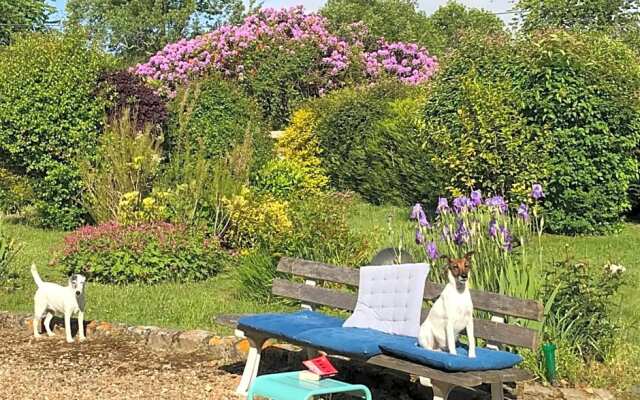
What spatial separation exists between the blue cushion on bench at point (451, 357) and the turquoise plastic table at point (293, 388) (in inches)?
10.4

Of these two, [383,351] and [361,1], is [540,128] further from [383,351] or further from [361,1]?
[361,1]

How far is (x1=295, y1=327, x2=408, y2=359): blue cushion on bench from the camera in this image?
474cm

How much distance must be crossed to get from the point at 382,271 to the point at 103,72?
8581 mm

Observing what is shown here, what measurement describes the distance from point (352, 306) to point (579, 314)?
1.40 metres

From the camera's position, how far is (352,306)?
574 cm

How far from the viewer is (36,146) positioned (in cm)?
1270

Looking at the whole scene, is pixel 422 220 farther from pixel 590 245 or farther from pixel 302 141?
pixel 302 141

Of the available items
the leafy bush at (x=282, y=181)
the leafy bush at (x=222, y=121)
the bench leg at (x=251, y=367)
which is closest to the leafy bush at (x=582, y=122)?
the leafy bush at (x=282, y=181)

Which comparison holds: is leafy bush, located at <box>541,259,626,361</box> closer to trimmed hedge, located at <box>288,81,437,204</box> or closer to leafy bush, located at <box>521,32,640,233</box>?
leafy bush, located at <box>521,32,640,233</box>

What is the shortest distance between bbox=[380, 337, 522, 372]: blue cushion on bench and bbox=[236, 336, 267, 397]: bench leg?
1.09 m

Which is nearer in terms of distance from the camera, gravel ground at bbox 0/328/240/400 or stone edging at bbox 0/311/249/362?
gravel ground at bbox 0/328/240/400

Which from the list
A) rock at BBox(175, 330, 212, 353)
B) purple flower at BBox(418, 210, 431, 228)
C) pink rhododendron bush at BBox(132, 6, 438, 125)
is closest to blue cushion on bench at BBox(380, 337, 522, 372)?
purple flower at BBox(418, 210, 431, 228)

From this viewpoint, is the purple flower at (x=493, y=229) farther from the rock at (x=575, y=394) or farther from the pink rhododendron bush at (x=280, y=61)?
the pink rhododendron bush at (x=280, y=61)

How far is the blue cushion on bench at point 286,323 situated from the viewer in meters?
5.28
